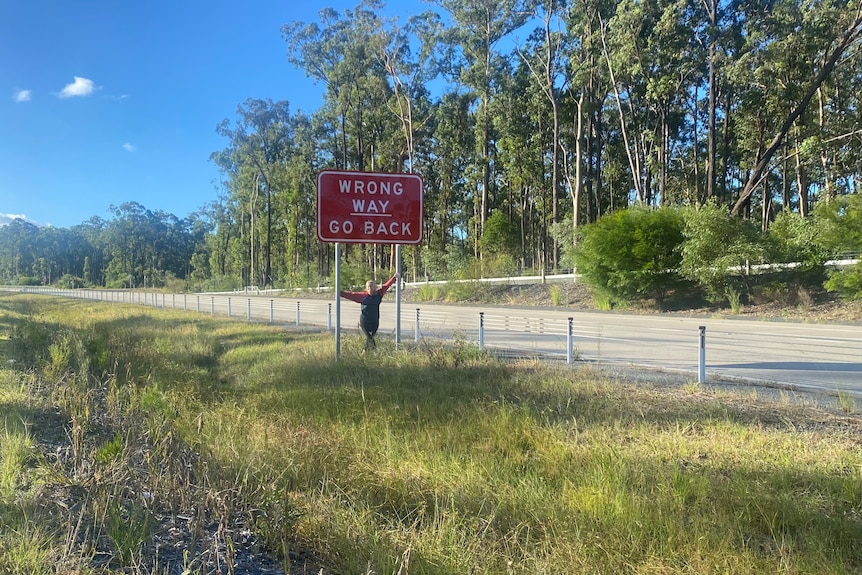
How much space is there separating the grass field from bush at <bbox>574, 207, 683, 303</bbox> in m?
17.9

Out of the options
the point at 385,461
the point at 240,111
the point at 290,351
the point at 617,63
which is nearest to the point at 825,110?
the point at 617,63

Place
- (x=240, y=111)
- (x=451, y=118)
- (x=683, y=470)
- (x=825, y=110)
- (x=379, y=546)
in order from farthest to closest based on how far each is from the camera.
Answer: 1. (x=240, y=111)
2. (x=451, y=118)
3. (x=825, y=110)
4. (x=683, y=470)
5. (x=379, y=546)

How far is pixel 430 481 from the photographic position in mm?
4090

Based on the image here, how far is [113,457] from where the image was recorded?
425 cm

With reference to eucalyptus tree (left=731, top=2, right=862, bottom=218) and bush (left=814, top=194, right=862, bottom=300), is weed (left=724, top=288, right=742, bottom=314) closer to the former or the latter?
bush (left=814, top=194, right=862, bottom=300)

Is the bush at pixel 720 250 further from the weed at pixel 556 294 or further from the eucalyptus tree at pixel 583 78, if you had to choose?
the eucalyptus tree at pixel 583 78

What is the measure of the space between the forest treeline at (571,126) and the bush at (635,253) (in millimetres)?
623

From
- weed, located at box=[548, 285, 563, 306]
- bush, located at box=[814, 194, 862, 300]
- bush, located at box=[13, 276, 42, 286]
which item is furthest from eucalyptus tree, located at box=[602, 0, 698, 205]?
bush, located at box=[13, 276, 42, 286]

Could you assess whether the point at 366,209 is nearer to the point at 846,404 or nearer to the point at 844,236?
the point at 846,404

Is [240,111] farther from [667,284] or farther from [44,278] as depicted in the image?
[44,278]

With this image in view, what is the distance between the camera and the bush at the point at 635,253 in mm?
24062

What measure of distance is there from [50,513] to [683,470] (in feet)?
14.8

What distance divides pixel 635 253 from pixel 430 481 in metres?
22.0

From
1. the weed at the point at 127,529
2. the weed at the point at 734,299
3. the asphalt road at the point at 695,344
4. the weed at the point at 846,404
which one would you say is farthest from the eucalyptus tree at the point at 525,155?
the weed at the point at 127,529
